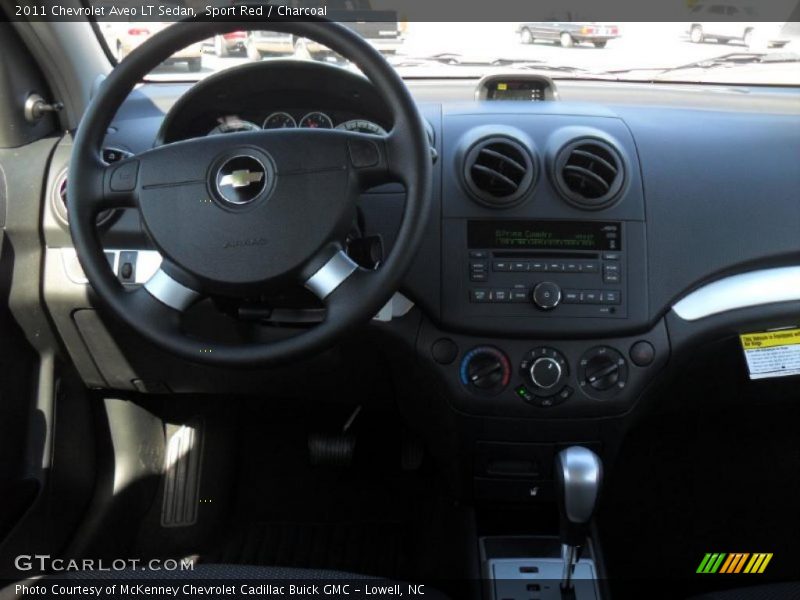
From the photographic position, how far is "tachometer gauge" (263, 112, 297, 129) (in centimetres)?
174

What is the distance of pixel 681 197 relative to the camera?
5.56 ft

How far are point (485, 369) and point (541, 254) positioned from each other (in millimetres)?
274

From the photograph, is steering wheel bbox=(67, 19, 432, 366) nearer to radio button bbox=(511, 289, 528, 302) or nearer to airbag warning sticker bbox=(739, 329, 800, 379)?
radio button bbox=(511, 289, 528, 302)

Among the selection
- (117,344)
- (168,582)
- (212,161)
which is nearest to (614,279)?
(212,161)

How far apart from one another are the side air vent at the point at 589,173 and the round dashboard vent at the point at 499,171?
0.07m

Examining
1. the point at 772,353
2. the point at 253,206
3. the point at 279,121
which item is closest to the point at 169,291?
the point at 253,206

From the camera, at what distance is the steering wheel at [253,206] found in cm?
130

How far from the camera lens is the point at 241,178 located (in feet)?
4.42

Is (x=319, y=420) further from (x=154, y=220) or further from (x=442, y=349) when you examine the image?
(x=154, y=220)

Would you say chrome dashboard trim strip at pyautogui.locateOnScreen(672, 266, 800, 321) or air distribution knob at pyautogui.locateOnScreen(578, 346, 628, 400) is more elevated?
chrome dashboard trim strip at pyautogui.locateOnScreen(672, 266, 800, 321)

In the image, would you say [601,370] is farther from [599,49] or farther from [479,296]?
[599,49]

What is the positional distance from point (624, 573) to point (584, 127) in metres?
1.18

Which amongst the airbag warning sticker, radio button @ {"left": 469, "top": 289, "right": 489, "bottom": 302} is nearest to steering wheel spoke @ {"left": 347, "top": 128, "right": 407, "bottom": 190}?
radio button @ {"left": 469, "top": 289, "right": 489, "bottom": 302}

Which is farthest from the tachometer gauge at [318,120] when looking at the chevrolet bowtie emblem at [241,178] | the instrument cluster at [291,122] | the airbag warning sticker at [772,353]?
the airbag warning sticker at [772,353]
